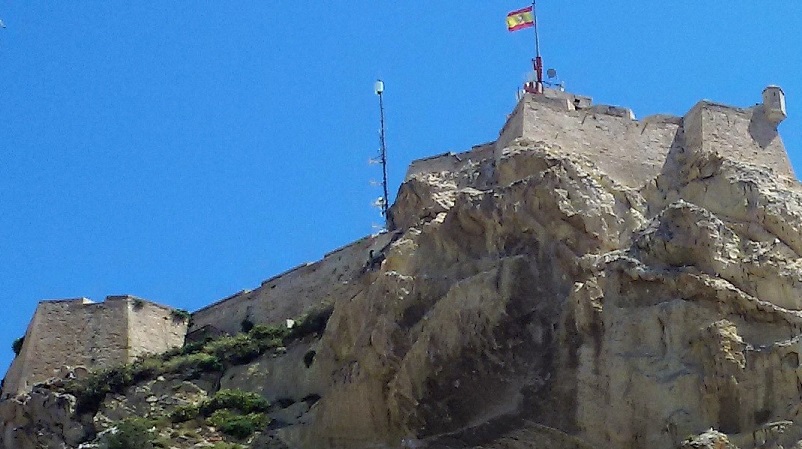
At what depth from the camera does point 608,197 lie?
35656mm

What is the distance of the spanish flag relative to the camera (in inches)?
1769

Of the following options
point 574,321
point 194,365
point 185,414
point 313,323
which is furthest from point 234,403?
point 574,321

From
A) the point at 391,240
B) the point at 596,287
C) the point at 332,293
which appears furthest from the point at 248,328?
the point at 596,287

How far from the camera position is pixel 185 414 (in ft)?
125

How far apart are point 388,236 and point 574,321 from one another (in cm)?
1035

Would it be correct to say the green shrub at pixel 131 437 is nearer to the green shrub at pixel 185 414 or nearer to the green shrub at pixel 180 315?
the green shrub at pixel 185 414

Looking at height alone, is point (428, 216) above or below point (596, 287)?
above

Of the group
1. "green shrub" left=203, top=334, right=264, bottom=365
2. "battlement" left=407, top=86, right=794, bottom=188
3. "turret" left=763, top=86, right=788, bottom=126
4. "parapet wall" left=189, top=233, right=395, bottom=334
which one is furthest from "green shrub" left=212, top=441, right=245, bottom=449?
"turret" left=763, top=86, right=788, bottom=126

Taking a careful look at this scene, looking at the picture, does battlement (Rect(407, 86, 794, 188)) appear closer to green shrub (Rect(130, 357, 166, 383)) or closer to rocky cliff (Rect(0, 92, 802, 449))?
rocky cliff (Rect(0, 92, 802, 449))

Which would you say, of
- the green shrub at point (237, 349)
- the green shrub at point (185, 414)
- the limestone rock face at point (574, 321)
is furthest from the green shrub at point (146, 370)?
the limestone rock face at point (574, 321)

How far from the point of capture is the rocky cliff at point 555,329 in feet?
100

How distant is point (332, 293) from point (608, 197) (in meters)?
10.7

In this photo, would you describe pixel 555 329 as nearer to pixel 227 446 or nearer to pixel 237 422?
pixel 227 446

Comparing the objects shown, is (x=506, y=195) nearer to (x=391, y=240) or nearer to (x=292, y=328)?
(x=391, y=240)
